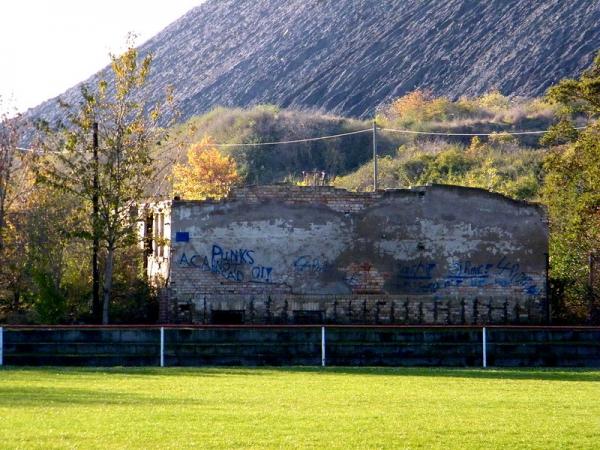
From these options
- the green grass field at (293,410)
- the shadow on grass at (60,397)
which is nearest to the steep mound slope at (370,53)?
the green grass field at (293,410)

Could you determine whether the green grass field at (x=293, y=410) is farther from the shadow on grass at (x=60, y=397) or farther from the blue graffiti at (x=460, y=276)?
the blue graffiti at (x=460, y=276)

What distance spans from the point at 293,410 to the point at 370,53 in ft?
433

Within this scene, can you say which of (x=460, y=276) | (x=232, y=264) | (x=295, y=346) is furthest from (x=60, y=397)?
(x=460, y=276)

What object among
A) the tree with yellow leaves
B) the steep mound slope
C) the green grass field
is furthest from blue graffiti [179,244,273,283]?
the steep mound slope

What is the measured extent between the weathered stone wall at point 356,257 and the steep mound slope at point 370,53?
305 ft

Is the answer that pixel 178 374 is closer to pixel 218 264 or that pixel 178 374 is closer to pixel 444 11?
pixel 218 264

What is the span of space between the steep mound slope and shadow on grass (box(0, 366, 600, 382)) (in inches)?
4061

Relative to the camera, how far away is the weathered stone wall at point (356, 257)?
126ft

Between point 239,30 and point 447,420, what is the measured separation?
502 feet

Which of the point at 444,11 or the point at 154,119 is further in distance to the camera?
the point at 444,11

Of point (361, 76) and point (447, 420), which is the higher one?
point (361, 76)

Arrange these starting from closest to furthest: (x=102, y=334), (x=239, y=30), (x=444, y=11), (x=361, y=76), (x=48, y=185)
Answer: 1. (x=102, y=334)
2. (x=48, y=185)
3. (x=361, y=76)
4. (x=444, y=11)
5. (x=239, y=30)

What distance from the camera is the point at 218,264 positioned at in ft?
126

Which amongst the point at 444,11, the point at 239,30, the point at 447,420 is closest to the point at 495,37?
the point at 444,11
